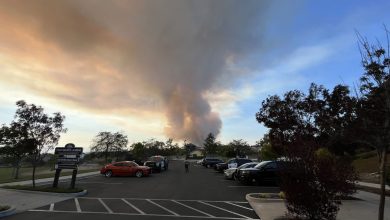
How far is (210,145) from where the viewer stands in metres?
132

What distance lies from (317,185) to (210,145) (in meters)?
122

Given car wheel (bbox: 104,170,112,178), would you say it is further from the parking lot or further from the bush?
the bush

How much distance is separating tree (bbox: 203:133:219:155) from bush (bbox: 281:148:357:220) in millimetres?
119362

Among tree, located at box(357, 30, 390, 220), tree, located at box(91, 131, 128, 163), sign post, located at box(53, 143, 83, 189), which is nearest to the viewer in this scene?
tree, located at box(357, 30, 390, 220)

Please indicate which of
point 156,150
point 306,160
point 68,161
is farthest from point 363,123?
point 156,150

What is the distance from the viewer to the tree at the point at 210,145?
428 ft

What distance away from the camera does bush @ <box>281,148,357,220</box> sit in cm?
994

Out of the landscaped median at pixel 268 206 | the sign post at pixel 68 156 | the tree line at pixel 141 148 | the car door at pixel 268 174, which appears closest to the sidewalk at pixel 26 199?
the sign post at pixel 68 156

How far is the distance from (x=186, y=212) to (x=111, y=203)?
12.4ft

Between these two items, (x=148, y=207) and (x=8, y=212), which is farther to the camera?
(x=148, y=207)

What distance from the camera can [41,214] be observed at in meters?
13.4

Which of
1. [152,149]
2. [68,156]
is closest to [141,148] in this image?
[152,149]

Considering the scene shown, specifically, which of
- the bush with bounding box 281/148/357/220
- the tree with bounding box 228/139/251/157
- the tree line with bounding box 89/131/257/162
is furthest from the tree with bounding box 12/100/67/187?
the tree with bounding box 228/139/251/157

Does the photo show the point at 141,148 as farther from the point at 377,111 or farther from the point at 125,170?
the point at 377,111
